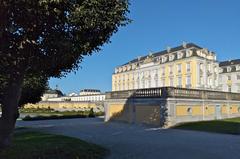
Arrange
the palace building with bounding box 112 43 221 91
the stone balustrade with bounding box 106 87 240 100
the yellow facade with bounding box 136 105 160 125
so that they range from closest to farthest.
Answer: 1. the stone balustrade with bounding box 106 87 240 100
2. the yellow facade with bounding box 136 105 160 125
3. the palace building with bounding box 112 43 221 91

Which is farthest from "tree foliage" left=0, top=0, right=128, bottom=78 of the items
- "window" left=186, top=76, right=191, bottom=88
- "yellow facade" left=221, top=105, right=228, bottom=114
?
"window" left=186, top=76, right=191, bottom=88

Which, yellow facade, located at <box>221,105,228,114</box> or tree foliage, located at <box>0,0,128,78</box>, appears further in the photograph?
yellow facade, located at <box>221,105,228,114</box>

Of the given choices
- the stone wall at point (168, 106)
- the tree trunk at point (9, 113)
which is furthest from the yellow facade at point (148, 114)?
the tree trunk at point (9, 113)

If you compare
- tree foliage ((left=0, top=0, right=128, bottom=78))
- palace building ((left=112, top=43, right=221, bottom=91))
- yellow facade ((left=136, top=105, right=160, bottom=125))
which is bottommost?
yellow facade ((left=136, top=105, right=160, bottom=125))

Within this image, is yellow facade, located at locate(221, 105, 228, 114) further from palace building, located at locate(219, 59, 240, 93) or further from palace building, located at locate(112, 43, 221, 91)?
palace building, located at locate(219, 59, 240, 93)

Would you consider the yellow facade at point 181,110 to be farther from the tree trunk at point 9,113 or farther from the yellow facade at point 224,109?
the tree trunk at point 9,113

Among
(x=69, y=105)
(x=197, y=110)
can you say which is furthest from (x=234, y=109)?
(x=69, y=105)

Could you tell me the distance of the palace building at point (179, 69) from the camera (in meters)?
91.1

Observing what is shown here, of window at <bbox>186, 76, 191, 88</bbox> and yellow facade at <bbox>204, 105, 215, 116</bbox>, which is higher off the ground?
window at <bbox>186, 76, 191, 88</bbox>

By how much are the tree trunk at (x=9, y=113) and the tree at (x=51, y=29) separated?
0.32m

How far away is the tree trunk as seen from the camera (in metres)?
13.7

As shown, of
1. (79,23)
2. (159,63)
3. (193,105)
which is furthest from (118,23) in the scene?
(159,63)

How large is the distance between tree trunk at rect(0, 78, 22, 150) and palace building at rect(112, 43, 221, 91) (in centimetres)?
7954

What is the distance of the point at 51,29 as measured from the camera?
467 inches
